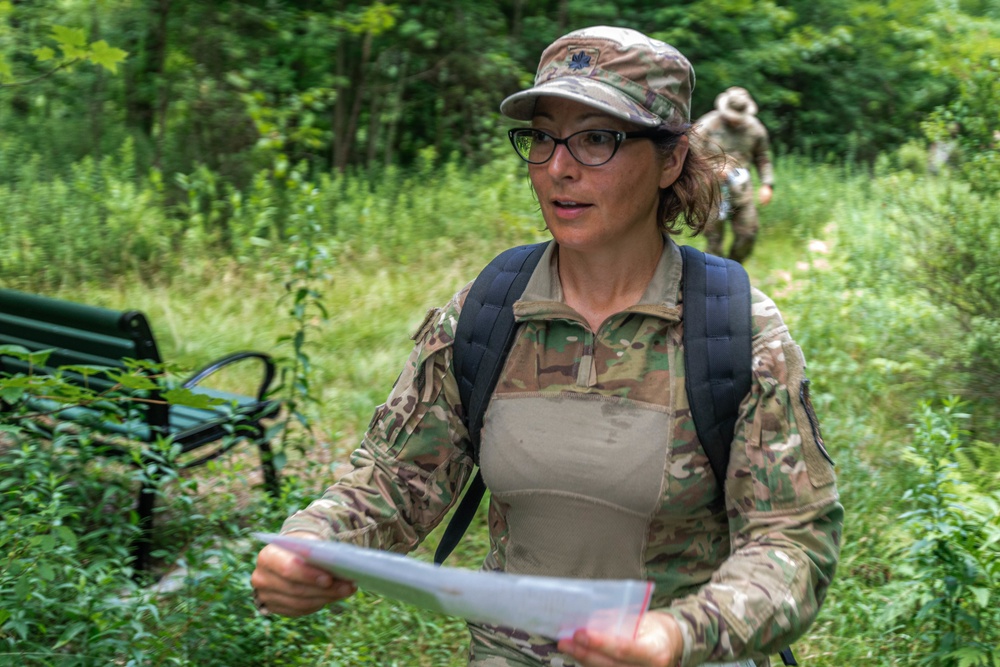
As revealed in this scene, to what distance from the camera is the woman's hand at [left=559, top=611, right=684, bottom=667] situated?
1.38 metres

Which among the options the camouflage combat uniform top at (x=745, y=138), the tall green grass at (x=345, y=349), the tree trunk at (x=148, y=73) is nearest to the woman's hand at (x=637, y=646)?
the tall green grass at (x=345, y=349)

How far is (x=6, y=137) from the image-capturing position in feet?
34.2

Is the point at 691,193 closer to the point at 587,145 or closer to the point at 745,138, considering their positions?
the point at 587,145

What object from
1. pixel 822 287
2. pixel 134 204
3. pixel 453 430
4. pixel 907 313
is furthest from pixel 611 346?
pixel 134 204

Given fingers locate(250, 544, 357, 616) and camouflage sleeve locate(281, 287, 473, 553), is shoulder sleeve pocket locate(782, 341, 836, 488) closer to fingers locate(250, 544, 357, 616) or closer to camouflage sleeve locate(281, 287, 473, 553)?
camouflage sleeve locate(281, 287, 473, 553)

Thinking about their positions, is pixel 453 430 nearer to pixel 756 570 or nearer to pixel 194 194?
pixel 756 570

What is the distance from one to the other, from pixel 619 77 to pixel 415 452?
0.81 meters

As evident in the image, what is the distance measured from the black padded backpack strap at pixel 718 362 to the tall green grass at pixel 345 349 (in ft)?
6.27

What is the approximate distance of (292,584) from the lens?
5.52 feet

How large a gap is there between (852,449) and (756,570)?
4101 millimetres

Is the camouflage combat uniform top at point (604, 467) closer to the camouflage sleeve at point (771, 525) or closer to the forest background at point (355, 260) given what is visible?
the camouflage sleeve at point (771, 525)

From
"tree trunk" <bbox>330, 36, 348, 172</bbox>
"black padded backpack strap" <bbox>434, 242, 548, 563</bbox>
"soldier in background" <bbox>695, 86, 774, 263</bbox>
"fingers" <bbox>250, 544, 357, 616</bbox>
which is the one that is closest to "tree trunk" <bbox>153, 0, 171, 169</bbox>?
"tree trunk" <bbox>330, 36, 348, 172</bbox>

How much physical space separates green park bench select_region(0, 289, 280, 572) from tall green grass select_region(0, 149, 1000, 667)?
0.15m

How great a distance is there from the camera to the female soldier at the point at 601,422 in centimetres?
176
